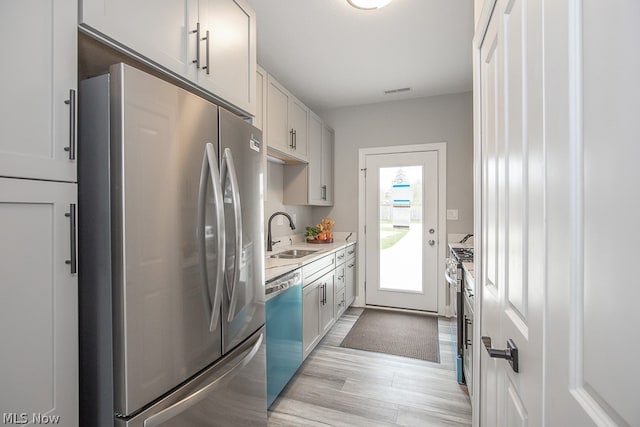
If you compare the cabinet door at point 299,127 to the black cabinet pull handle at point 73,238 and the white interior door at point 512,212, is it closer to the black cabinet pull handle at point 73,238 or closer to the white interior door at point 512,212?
the white interior door at point 512,212

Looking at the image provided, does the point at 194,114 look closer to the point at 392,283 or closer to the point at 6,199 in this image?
the point at 6,199

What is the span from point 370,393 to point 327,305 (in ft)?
3.22

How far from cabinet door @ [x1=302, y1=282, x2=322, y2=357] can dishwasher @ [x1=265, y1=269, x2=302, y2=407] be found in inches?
3.7

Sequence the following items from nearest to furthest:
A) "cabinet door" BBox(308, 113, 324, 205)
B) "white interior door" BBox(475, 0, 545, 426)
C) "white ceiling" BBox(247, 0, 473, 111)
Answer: "white interior door" BBox(475, 0, 545, 426), "white ceiling" BBox(247, 0, 473, 111), "cabinet door" BBox(308, 113, 324, 205)

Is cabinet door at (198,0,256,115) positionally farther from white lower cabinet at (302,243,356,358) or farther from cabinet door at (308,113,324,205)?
cabinet door at (308,113,324,205)

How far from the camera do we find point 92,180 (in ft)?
2.96

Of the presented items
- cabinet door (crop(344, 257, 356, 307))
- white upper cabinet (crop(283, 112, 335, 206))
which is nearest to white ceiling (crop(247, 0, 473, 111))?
white upper cabinet (crop(283, 112, 335, 206))

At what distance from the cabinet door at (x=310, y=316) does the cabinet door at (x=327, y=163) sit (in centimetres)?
153

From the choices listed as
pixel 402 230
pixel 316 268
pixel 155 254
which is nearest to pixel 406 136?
pixel 402 230

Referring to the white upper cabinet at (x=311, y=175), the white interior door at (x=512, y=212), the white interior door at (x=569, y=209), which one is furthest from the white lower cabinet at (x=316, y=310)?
the white interior door at (x=569, y=209)

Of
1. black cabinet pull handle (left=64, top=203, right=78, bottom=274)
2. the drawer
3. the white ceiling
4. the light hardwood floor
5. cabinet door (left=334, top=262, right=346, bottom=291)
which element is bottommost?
the light hardwood floor

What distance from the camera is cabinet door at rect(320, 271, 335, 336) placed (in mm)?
2857

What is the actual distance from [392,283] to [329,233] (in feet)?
3.59

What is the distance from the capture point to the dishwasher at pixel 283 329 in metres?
1.86
